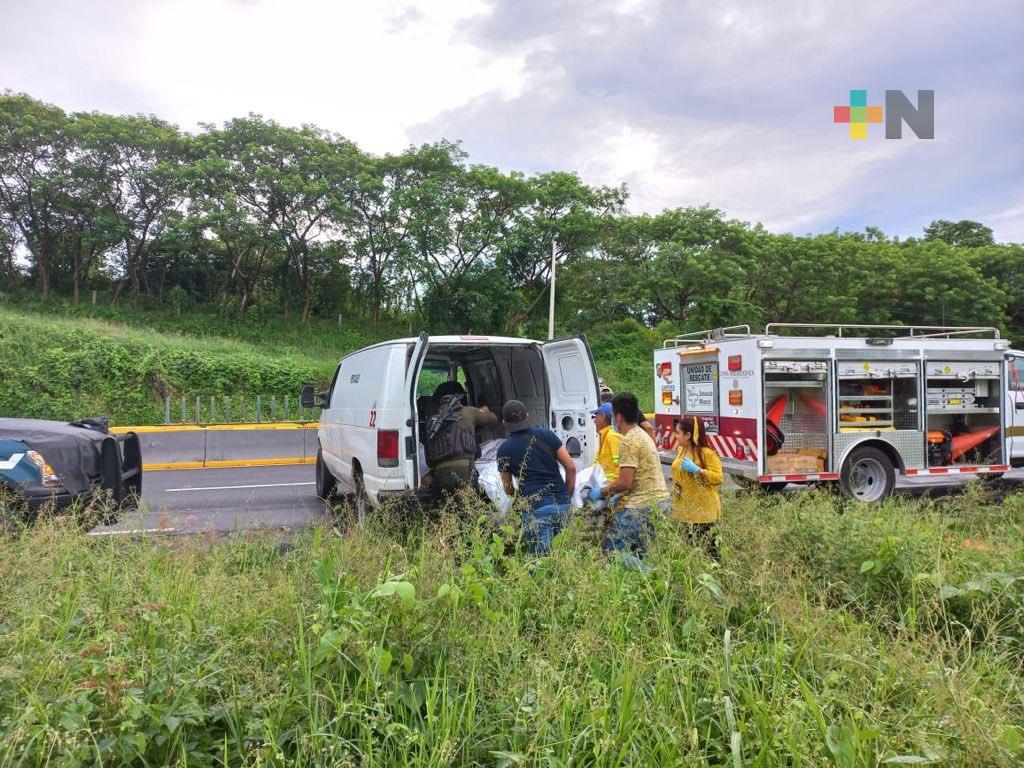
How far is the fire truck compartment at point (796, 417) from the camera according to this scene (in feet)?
28.5

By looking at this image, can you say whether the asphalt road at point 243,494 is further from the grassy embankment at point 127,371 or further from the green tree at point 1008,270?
the green tree at point 1008,270

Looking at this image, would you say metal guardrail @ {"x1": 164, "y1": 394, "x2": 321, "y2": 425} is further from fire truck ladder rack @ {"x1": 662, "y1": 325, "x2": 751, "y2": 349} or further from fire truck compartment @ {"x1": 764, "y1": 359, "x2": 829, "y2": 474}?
fire truck compartment @ {"x1": 764, "y1": 359, "x2": 829, "y2": 474}

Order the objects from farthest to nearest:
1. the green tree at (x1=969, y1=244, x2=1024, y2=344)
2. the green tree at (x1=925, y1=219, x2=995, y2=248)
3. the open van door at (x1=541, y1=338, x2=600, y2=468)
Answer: the green tree at (x1=925, y1=219, x2=995, y2=248) < the green tree at (x1=969, y1=244, x2=1024, y2=344) < the open van door at (x1=541, y1=338, x2=600, y2=468)

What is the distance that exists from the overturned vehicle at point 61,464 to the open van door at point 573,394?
4.07 m

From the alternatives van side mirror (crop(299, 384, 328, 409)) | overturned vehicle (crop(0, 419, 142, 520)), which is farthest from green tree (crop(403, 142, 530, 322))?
overturned vehicle (crop(0, 419, 142, 520))

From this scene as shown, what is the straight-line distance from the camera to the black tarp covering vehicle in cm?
501

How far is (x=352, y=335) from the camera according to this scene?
28.7m

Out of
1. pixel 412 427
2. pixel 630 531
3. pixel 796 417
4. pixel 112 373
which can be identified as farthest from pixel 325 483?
pixel 112 373

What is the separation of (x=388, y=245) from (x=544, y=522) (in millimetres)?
25070

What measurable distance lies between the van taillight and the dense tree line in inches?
844

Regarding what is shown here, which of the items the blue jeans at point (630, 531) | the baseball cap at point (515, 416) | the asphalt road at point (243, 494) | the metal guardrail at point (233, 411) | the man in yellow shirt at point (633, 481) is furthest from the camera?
the metal guardrail at point (233, 411)

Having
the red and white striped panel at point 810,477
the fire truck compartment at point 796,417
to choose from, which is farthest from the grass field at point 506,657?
the fire truck compartment at point 796,417

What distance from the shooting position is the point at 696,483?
15.9 ft

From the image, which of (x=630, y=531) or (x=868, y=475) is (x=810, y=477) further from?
(x=630, y=531)
